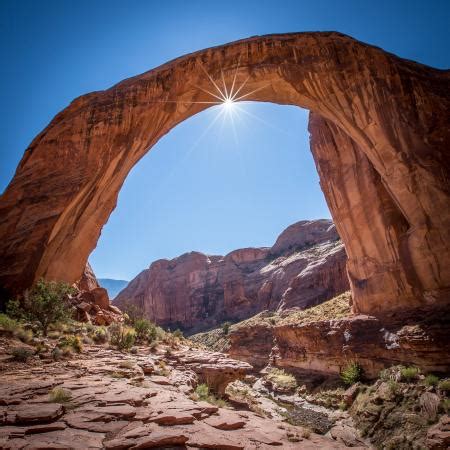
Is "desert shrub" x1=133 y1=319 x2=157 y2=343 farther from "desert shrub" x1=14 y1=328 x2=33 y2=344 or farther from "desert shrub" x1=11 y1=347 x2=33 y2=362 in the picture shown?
"desert shrub" x1=11 y1=347 x2=33 y2=362

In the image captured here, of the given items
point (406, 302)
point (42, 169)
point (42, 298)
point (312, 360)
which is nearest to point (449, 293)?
point (406, 302)

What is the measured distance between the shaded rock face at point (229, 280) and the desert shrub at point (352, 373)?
2601cm

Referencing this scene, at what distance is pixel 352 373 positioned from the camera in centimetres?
1434

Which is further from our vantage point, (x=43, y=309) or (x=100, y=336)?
(x=100, y=336)

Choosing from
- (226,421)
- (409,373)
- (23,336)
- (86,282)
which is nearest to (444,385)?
(409,373)

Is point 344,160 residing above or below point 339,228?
above

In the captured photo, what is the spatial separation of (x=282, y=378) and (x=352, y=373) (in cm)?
694

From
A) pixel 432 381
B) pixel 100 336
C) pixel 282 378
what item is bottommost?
pixel 282 378

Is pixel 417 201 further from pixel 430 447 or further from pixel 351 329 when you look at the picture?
pixel 430 447

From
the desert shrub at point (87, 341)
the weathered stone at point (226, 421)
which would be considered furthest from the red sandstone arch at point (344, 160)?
the weathered stone at point (226, 421)

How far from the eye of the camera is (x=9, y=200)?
13852 mm

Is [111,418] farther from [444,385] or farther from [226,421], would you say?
[444,385]

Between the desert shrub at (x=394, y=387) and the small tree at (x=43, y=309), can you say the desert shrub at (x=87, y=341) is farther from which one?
the desert shrub at (x=394, y=387)

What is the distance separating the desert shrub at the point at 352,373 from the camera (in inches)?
559
